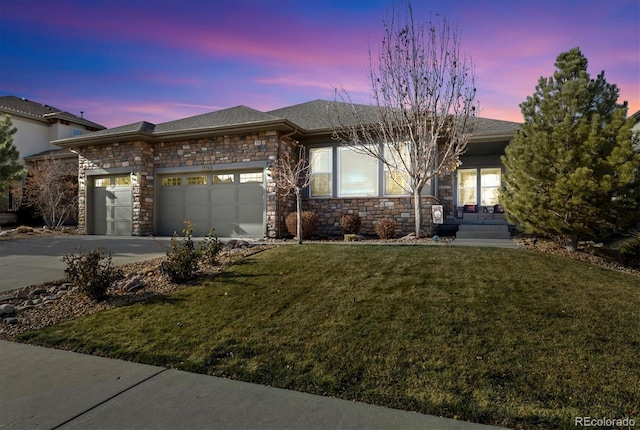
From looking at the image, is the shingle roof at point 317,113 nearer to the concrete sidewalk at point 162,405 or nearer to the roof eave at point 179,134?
the roof eave at point 179,134

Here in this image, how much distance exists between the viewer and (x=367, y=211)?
40.1 ft

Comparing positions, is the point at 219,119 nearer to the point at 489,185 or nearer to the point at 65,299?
the point at 65,299

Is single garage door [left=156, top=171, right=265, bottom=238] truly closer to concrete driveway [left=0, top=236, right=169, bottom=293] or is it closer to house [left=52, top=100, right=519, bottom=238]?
house [left=52, top=100, right=519, bottom=238]

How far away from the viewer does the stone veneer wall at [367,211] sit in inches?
460

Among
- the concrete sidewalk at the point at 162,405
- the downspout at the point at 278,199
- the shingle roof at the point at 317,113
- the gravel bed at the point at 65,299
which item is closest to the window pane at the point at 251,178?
the downspout at the point at 278,199

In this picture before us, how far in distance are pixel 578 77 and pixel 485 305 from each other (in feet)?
21.5

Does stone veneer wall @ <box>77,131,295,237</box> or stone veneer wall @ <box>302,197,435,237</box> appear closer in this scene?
stone veneer wall @ <box>302,197,435,237</box>

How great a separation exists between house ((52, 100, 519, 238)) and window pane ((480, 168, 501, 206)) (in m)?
0.04

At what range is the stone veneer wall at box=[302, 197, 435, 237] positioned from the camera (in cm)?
1170

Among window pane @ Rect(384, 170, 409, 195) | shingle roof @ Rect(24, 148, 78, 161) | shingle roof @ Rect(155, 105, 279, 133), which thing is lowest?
window pane @ Rect(384, 170, 409, 195)

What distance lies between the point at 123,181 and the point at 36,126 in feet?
45.4

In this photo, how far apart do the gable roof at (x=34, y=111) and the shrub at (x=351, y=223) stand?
2223 cm

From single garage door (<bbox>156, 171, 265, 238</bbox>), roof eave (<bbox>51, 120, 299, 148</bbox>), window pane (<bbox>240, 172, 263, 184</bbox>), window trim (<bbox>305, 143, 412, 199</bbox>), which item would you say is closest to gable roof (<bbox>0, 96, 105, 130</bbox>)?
roof eave (<bbox>51, 120, 299, 148</bbox>)

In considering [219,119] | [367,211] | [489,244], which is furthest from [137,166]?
[489,244]
